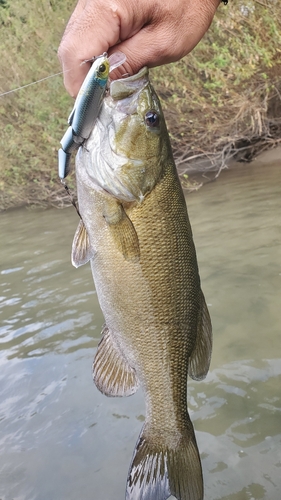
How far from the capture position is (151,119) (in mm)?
1861

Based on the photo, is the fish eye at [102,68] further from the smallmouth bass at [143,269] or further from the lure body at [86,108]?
the smallmouth bass at [143,269]

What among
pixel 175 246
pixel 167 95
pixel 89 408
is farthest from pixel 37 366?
pixel 167 95

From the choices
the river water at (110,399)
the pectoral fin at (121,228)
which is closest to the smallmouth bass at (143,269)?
the pectoral fin at (121,228)

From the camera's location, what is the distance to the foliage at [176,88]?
30.1ft

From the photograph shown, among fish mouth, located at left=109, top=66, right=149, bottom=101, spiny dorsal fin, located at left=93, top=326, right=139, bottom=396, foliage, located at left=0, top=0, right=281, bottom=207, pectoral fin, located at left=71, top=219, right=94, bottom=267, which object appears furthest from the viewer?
foliage, located at left=0, top=0, right=281, bottom=207

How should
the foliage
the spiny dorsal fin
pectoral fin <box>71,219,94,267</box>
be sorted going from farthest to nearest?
the foliage → the spiny dorsal fin → pectoral fin <box>71,219,94,267</box>

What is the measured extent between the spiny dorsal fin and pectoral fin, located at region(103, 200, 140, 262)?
1.29 ft

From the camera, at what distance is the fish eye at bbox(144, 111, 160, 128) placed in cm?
186

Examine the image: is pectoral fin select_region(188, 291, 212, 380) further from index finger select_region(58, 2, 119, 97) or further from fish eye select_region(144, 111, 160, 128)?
index finger select_region(58, 2, 119, 97)

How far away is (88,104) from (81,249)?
550 millimetres

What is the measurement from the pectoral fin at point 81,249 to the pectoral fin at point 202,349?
1.68ft

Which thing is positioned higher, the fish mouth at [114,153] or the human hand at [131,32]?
the human hand at [131,32]

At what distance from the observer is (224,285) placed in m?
4.96

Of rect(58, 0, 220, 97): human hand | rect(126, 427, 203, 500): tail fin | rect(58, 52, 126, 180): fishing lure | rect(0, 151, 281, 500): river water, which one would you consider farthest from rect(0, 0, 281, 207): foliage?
rect(126, 427, 203, 500): tail fin
